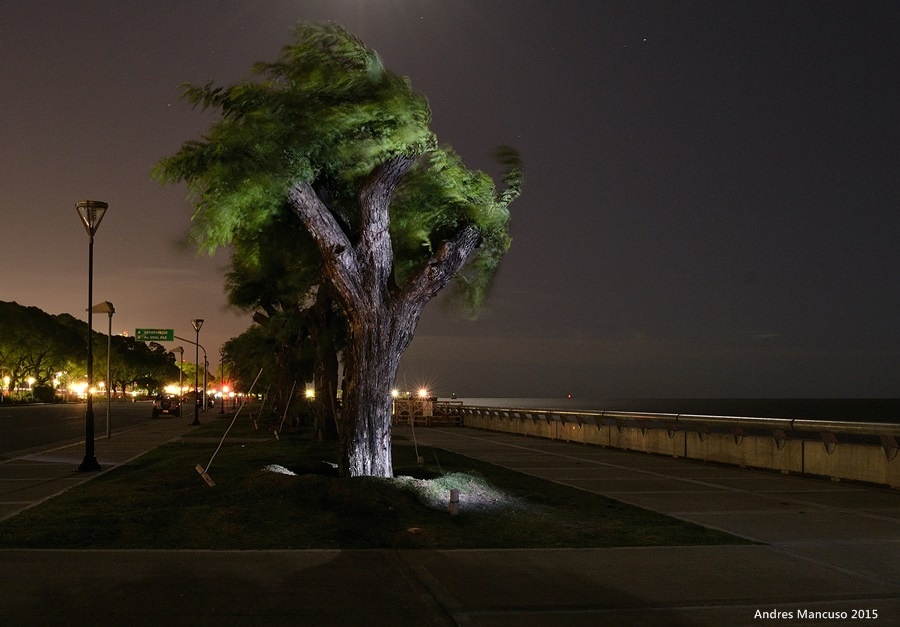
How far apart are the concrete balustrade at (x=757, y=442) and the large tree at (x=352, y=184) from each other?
9.10 metres

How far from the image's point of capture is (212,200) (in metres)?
14.2

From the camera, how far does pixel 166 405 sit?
207ft

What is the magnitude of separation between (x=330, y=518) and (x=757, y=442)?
14.0m

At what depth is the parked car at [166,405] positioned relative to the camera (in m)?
62.2

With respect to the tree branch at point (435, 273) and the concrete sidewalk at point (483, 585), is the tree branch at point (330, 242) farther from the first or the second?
the concrete sidewalk at point (483, 585)

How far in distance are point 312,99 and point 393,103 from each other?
1246 millimetres

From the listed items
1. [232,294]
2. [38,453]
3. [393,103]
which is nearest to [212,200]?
[393,103]

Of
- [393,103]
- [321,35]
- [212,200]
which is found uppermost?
[321,35]

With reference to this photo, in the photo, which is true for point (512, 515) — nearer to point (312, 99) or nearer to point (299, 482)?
point (299, 482)

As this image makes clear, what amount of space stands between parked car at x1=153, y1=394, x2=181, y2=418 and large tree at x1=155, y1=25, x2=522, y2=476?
49172 millimetres

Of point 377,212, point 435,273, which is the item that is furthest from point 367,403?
point 377,212

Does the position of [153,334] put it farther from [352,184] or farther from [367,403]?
[367,403]

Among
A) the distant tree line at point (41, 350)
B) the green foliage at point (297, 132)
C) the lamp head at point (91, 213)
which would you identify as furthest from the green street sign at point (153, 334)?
the green foliage at point (297, 132)

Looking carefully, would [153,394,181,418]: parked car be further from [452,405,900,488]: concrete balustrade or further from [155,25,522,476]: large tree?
[155,25,522,476]: large tree
